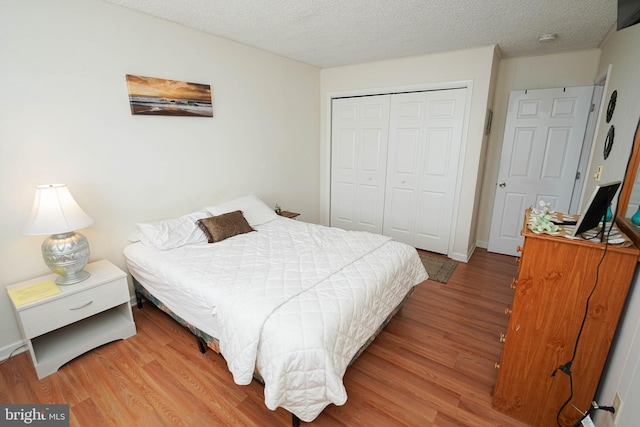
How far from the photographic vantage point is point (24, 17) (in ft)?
6.04

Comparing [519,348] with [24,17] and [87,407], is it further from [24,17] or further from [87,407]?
[24,17]

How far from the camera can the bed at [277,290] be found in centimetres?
139

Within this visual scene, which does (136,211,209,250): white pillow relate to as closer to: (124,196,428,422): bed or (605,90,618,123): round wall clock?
(124,196,428,422): bed

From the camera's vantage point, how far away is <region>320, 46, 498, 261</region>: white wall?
3.16 m

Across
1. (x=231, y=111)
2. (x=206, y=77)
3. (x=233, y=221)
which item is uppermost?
(x=206, y=77)

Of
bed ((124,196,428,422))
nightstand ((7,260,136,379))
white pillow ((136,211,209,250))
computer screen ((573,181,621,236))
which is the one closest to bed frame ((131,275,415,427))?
bed ((124,196,428,422))

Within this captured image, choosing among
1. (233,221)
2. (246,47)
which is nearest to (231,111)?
(246,47)

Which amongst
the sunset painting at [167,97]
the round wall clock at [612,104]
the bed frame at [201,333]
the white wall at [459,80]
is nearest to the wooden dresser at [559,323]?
the bed frame at [201,333]

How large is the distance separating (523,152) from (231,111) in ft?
11.4

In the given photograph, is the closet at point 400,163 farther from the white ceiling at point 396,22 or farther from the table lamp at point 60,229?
the table lamp at point 60,229

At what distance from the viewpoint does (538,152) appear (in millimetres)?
3455

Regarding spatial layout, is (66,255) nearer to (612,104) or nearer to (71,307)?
(71,307)

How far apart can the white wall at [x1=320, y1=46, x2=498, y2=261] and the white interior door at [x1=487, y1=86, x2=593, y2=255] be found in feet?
1.52

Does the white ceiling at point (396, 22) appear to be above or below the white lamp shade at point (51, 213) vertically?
above
